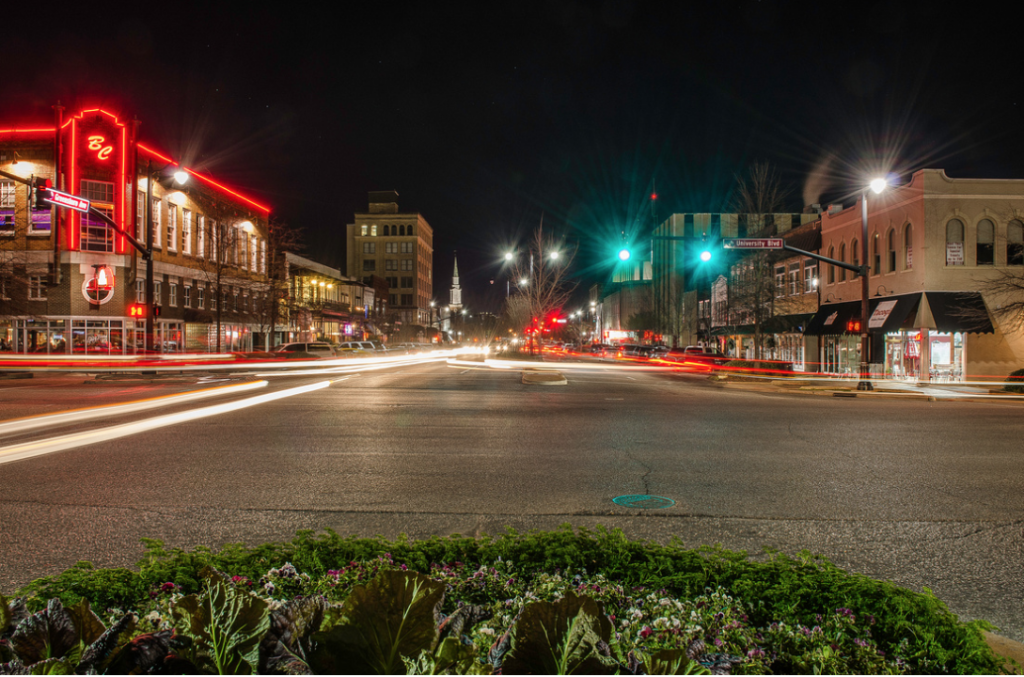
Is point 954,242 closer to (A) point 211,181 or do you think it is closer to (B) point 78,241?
(B) point 78,241

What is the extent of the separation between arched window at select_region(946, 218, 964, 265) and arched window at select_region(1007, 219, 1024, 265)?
2.04m

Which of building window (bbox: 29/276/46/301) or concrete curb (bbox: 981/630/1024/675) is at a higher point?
building window (bbox: 29/276/46/301)

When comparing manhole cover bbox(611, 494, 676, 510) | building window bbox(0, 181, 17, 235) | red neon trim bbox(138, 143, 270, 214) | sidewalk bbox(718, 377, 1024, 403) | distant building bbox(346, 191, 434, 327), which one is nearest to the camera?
manhole cover bbox(611, 494, 676, 510)

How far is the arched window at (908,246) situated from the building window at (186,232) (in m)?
48.4

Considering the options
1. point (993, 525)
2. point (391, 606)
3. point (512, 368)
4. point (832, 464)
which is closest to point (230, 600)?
point (391, 606)

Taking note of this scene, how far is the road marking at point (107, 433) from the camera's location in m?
8.22

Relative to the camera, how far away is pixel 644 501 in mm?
7070

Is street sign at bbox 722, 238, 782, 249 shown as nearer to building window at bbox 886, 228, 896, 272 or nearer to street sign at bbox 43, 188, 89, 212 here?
building window at bbox 886, 228, 896, 272

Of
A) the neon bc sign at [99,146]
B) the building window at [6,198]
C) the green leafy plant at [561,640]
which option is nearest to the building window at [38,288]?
the building window at [6,198]

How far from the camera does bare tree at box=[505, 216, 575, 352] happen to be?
3534 centimetres

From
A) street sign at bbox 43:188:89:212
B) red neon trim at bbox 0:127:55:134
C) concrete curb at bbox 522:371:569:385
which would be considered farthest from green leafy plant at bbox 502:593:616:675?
red neon trim at bbox 0:127:55:134

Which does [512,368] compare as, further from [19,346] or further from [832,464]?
[19,346]

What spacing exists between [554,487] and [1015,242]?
2978 cm

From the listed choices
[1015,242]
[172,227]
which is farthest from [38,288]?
[1015,242]
